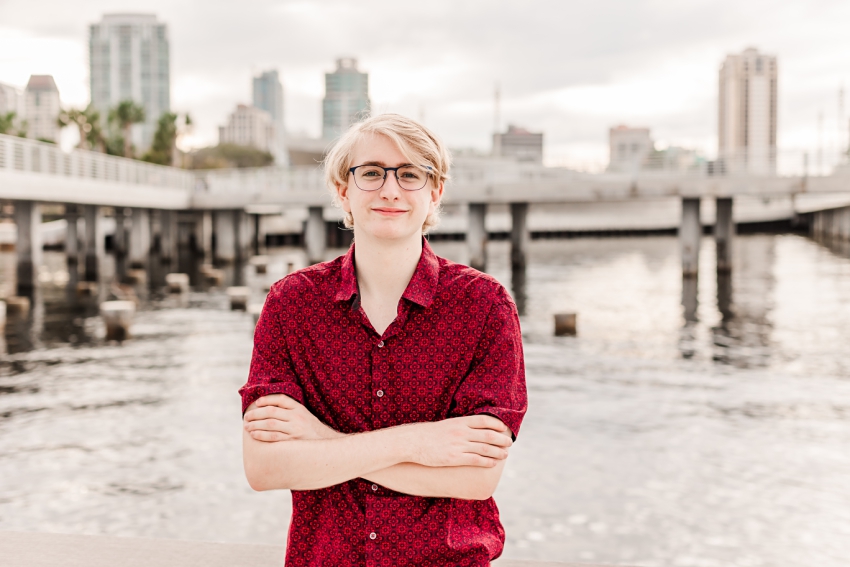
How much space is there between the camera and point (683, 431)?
11.5m

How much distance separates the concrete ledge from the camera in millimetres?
3285

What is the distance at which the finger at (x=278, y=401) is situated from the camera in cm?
269

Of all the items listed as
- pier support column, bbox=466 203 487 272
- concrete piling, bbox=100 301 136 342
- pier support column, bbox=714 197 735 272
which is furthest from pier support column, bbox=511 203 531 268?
concrete piling, bbox=100 301 136 342

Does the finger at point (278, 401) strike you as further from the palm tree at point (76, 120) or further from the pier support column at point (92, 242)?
the palm tree at point (76, 120)

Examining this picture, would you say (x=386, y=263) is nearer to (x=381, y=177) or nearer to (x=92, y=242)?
(x=381, y=177)

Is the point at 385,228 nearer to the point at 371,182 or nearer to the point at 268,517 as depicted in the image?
the point at 371,182

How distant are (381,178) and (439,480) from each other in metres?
1.02

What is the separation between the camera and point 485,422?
264cm

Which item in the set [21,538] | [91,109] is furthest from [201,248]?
[21,538]

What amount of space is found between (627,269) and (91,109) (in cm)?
4621

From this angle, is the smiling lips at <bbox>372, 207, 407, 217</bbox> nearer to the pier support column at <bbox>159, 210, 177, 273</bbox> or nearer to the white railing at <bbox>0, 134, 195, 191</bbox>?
the white railing at <bbox>0, 134, 195, 191</bbox>

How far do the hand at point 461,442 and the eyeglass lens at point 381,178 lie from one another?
80 centimetres

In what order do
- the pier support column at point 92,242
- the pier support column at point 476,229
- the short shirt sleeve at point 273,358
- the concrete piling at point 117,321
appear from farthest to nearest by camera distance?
the pier support column at point 476,229 → the pier support column at point 92,242 → the concrete piling at point 117,321 → the short shirt sleeve at point 273,358

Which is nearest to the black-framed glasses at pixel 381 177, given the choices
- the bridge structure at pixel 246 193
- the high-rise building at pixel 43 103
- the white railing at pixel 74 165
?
the white railing at pixel 74 165
